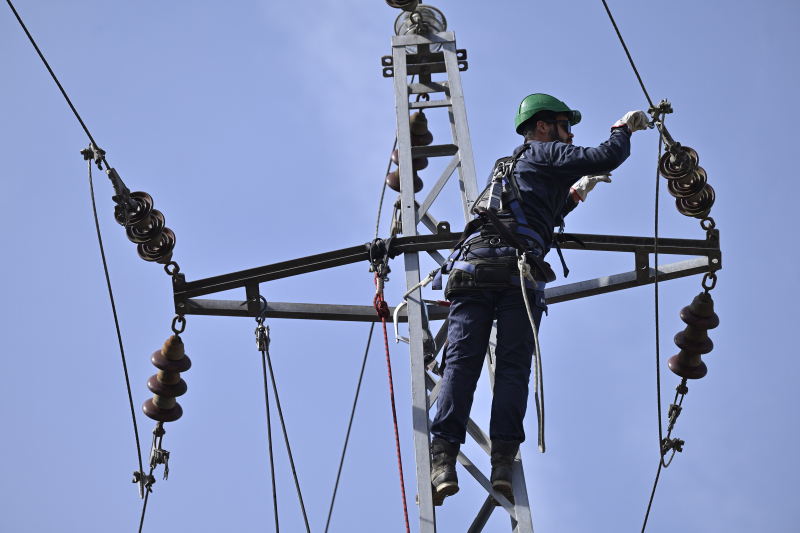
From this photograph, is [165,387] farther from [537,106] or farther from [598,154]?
[598,154]

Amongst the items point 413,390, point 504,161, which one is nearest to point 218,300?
point 413,390

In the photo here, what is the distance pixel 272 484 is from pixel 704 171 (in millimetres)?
3510

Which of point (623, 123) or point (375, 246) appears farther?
point (375, 246)

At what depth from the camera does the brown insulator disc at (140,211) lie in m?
6.63

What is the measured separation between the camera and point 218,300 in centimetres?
684

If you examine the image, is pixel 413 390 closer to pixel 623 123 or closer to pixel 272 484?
pixel 272 484

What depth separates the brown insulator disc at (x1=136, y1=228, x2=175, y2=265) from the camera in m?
6.75

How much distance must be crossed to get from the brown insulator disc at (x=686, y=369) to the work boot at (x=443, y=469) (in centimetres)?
247

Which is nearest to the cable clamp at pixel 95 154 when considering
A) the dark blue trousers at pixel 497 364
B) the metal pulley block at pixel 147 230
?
the metal pulley block at pixel 147 230

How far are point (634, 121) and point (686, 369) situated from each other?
2225 millimetres

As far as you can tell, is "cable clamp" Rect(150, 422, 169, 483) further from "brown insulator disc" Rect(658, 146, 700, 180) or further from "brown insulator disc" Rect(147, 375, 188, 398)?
"brown insulator disc" Rect(658, 146, 700, 180)

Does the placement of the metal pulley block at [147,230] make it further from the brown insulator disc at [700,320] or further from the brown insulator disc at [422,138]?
the brown insulator disc at [700,320]

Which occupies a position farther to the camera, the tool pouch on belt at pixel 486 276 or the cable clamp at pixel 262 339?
the cable clamp at pixel 262 339

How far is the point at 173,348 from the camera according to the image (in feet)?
23.0
